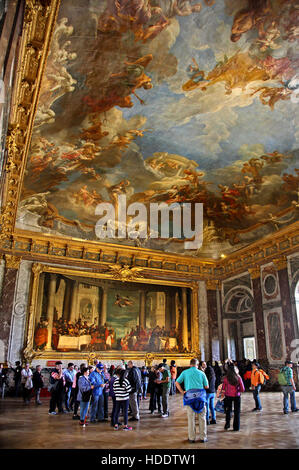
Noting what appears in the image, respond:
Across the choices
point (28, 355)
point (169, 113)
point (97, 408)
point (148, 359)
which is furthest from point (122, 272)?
point (97, 408)

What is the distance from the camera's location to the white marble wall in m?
16.5

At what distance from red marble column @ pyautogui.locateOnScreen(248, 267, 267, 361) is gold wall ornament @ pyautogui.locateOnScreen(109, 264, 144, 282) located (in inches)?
259

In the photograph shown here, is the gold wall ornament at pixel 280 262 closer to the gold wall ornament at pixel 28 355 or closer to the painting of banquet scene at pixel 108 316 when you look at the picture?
the painting of banquet scene at pixel 108 316

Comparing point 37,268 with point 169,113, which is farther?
point 37,268

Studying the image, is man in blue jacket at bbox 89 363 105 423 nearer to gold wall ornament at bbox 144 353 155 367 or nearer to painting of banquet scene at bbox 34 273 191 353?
painting of banquet scene at bbox 34 273 191 353

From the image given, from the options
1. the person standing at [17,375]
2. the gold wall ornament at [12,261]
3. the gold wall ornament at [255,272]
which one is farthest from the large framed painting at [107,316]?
the gold wall ornament at [255,272]

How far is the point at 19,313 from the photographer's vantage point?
56.5ft

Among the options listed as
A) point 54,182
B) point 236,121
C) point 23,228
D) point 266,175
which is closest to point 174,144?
point 236,121

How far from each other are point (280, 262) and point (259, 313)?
3006mm

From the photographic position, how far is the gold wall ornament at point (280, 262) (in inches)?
704

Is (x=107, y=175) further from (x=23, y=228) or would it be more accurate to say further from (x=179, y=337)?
(x=179, y=337)

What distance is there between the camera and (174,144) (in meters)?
14.4

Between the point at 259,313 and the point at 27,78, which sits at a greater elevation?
the point at 27,78

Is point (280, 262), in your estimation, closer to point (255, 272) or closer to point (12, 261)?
point (255, 272)
